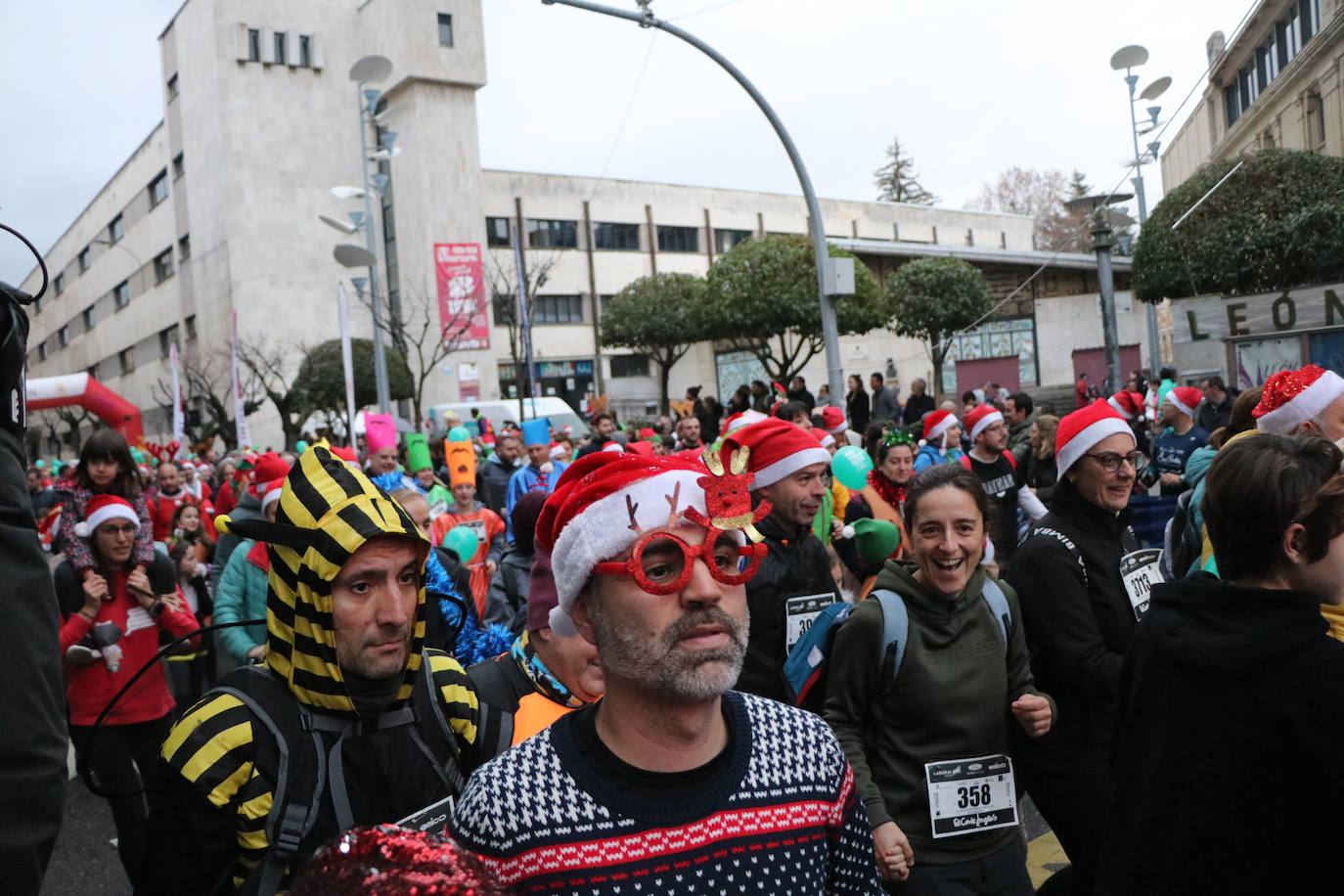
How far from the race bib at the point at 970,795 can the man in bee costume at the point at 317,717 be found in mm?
1490

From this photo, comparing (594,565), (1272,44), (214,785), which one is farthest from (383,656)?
(1272,44)

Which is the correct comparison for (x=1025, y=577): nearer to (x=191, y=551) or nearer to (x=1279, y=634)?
(x=1279, y=634)

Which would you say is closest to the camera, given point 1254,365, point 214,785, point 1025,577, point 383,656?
point 214,785

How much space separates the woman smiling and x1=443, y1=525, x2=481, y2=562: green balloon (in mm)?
3389

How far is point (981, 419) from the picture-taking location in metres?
8.97

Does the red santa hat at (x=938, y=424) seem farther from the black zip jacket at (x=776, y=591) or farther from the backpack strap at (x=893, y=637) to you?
the backpack strap at (x=893, y=637)

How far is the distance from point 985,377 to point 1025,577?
3858 cm

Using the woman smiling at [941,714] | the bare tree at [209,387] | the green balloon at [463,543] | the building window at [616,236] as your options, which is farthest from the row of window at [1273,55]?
the bare tree at [209,387]

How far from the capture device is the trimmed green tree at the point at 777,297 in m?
36.9

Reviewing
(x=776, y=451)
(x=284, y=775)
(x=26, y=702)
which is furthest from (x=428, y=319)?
(x=26, y=702)

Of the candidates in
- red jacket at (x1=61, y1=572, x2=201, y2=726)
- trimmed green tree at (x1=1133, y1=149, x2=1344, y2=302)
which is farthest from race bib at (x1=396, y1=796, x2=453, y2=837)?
trimmed green tree at (x1=1133, y1=149, x2=1344, y2=302)

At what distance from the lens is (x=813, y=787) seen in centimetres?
204

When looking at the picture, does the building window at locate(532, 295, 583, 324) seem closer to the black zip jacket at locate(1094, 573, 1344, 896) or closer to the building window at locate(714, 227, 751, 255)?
the building window at locate(714, 227, 751, 255)

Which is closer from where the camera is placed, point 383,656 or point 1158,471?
point 383,656
